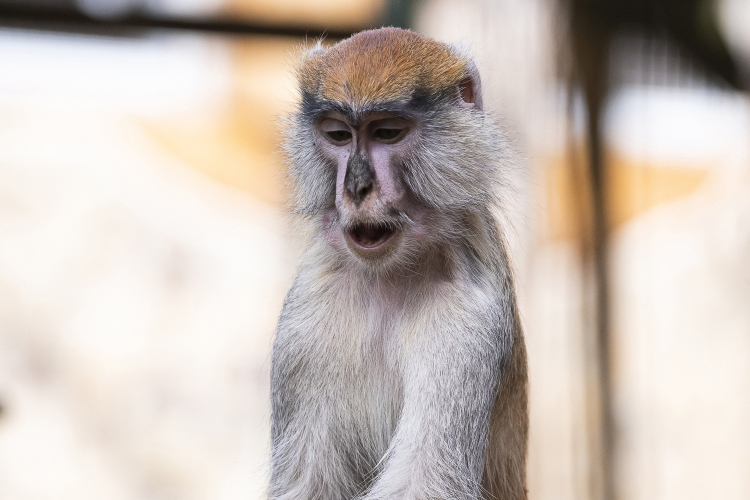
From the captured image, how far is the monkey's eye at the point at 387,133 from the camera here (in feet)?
7.11

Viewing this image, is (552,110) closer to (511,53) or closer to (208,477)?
(511,53)

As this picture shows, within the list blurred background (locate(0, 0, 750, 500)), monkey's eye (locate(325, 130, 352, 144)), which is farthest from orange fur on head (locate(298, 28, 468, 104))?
Answer: blurred background (locate(0, 0, 750, 500))

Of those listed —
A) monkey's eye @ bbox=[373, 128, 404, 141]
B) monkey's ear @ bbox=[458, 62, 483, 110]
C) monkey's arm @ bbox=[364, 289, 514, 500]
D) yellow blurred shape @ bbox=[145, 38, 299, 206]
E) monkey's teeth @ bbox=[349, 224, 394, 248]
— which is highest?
yellow blurred shape @ bbox=[145, 38, 299, 206]

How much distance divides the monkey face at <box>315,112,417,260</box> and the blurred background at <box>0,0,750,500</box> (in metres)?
2.07

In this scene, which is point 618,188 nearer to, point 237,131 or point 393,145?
point 237,131

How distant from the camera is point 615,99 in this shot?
4289 mm

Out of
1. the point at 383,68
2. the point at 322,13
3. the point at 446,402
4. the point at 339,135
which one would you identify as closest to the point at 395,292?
the point at 446,402

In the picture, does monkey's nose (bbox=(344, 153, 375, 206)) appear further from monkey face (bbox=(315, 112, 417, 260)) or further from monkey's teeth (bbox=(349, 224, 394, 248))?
monkey's teeth (bbox=(349, 224, 394, 248))

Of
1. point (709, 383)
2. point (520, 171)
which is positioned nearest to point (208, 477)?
point (709, 383)

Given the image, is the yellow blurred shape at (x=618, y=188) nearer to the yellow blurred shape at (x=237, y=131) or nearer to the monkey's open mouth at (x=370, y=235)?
the monkey's open mouth at (x=370, y=235)

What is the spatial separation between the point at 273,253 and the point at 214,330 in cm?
89

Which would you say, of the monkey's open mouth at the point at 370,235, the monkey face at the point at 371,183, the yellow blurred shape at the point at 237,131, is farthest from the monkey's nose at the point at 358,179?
the yellow blurred shape at the point at 237,131

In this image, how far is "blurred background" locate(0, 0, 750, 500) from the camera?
13.8 feet

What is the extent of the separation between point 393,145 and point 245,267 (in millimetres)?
5280
